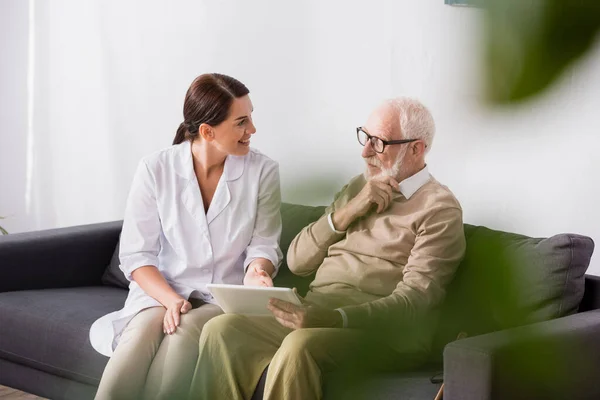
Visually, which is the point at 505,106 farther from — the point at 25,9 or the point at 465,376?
the point at 465,376

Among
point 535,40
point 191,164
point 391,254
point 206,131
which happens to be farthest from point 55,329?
point 535,40

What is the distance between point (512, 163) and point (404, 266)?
1.71 meters

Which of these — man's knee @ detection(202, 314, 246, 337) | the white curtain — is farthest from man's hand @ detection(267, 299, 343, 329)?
the white curtain

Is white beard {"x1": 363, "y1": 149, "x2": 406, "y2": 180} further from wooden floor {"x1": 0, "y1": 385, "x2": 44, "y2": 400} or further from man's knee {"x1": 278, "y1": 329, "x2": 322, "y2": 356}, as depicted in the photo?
wooden floor {"x1": 0, "y1": 385, "x2": 44, "y2": 400}

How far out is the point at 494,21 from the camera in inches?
6.8

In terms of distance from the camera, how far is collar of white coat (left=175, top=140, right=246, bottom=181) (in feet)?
6.72

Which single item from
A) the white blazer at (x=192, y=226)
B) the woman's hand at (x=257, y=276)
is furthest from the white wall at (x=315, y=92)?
the white blazer at (x=192, y=226)

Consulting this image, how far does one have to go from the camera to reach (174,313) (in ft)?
6.42

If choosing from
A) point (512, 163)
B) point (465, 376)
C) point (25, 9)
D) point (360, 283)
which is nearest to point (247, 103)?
point (360, 283)

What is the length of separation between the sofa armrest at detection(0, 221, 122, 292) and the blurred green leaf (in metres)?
2.49

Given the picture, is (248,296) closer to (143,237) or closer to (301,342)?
(301,342)

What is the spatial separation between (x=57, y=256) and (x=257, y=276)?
920mm

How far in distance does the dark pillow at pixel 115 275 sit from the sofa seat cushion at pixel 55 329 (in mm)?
109

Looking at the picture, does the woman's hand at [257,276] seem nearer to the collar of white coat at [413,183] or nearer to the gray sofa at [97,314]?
the gray sofa at [97,314]
